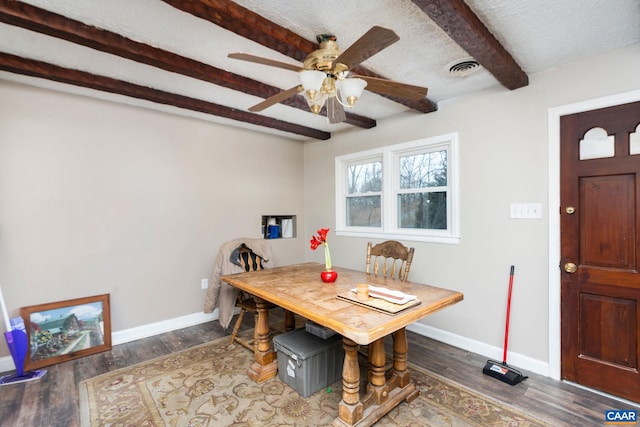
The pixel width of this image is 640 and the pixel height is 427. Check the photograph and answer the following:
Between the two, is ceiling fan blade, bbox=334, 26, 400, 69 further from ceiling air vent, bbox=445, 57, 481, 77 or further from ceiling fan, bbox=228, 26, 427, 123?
ceiling air vent, bbox=445, 57, 481, 77

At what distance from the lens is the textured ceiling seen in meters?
1.54

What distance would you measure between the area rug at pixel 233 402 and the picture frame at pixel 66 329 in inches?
21.0

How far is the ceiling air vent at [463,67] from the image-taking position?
211 cm

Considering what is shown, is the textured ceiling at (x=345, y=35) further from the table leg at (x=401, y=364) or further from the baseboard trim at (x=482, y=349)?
the baseboard trim at (x=482, y=349)

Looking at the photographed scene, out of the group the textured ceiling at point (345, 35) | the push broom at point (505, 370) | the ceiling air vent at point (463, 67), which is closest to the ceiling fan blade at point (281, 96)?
the textured ceiling at point (345, 35)

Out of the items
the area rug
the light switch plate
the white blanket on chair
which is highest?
the light switch plate

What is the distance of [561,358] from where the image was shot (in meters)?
2.22

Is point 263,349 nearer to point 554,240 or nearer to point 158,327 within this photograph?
point 158,327

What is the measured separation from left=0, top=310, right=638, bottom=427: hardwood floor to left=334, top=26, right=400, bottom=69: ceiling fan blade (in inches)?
89.9

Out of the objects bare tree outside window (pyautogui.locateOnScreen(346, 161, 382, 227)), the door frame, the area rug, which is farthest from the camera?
bare tree outside window (pyautogui.locateOnScreen(346, 161, 382, 227))

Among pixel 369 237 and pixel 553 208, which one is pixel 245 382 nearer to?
pixel 369 237

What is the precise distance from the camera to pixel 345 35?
179cm

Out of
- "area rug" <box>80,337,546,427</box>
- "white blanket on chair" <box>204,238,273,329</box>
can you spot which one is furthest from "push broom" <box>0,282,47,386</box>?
"white blanket on chair" <box>204,238,273,329</box>

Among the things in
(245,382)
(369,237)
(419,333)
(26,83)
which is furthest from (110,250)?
(419,333)
